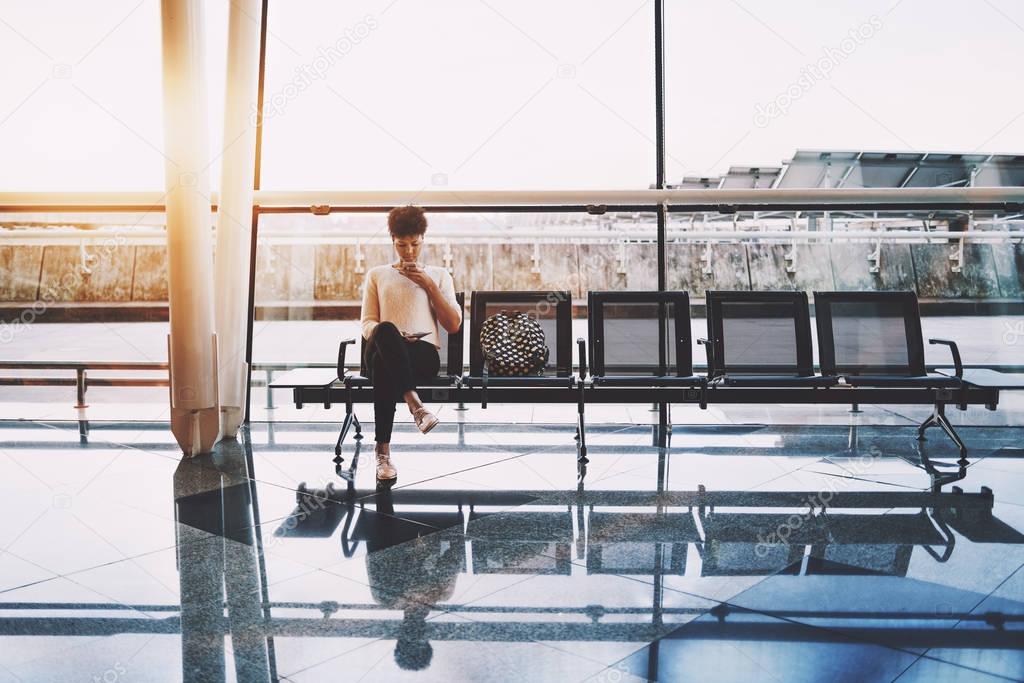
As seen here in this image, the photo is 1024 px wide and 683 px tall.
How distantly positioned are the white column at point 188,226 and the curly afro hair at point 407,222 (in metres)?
1.13

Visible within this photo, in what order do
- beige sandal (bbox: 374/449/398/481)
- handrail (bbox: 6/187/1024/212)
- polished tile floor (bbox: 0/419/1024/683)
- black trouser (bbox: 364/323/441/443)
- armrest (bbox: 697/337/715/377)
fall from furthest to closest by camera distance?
handrail (bbox: 6/187/1024/212) → armrest (bbox: 697/337/715/377) → black trouser (bbox: 364/323/441/443) → beige sandal (bbox: 374/449/398/481) → polished tile floor (bbox: 0/419/1024/683)

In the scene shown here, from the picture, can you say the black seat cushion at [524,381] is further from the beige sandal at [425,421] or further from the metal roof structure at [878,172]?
the metal roof structure at [878,172]

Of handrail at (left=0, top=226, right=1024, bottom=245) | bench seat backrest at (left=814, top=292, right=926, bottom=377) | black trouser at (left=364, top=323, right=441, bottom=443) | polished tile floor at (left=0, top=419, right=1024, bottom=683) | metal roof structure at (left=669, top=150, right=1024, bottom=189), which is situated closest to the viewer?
polished tile floor at (left=0, top=419, right=1024, bottom=683)

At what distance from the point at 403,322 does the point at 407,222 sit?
1.65 ft

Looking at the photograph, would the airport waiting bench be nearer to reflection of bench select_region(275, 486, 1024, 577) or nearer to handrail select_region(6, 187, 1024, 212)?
handrail select_region(6, 187, 1024, 212)

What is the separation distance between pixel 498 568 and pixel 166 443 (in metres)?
3.04

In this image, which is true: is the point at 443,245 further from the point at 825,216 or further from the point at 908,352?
the point at 908,352

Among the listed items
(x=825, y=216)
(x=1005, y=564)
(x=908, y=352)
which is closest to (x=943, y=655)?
(x=1005, y=564)

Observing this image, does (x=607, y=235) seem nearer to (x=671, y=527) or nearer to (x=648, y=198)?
(x=648, y=198)

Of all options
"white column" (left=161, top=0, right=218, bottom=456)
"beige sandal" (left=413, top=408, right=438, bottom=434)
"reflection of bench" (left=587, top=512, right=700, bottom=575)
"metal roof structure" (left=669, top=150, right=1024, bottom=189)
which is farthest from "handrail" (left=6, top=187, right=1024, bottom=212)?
"reflection of bench" (left=587, top=512, right=700, bottom=575)

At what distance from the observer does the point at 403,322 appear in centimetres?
430

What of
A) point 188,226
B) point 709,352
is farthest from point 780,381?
point 188,226

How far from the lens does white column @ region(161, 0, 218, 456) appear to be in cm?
439

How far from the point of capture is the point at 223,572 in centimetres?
282
